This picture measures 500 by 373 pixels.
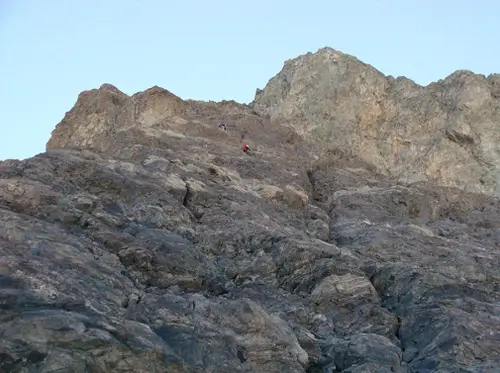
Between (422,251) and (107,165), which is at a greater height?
(107,165)

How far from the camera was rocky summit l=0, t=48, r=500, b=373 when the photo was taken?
16000 mm

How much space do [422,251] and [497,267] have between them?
8.65 ft

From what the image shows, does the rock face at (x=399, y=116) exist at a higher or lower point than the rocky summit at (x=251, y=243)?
higher

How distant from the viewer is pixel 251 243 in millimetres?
22734

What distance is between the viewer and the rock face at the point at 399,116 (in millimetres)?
37344

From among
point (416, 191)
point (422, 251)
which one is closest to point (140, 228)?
point (422, 251)

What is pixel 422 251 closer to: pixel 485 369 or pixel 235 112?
pixel 485 369

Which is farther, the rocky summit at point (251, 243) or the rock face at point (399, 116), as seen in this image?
the rock face at point (399, 116)

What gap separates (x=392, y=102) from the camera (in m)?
40.7

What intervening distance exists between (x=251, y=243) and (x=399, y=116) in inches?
799

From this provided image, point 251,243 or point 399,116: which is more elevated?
point 399,116

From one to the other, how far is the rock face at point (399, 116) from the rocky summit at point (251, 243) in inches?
5.1

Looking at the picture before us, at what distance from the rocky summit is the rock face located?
0.13 meters

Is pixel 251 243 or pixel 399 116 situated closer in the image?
pixel 251 243
